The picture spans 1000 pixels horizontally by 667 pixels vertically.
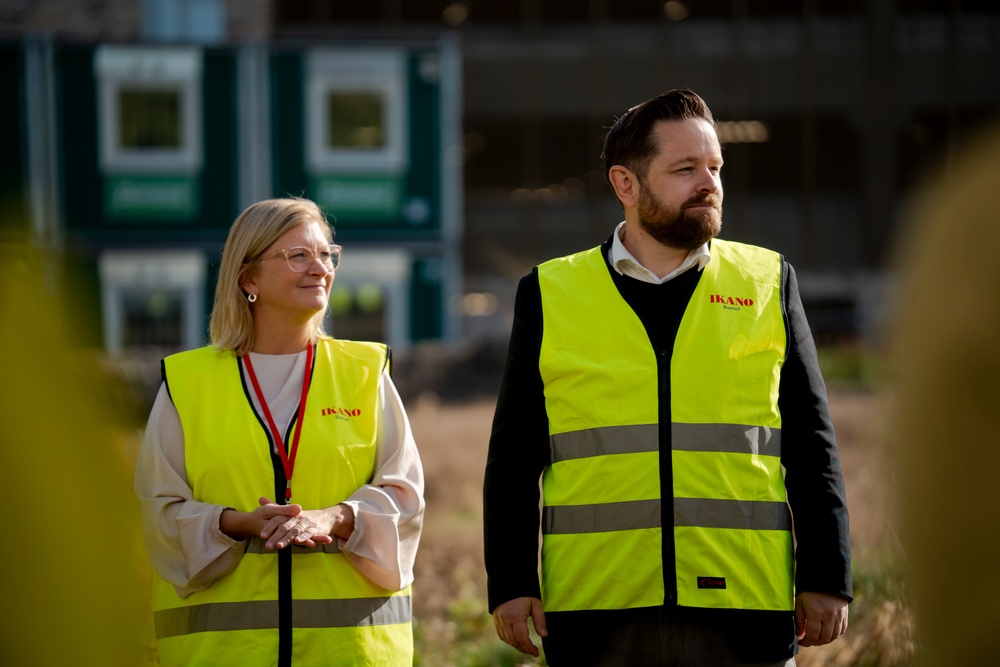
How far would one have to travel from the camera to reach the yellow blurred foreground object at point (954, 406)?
2.71 ft

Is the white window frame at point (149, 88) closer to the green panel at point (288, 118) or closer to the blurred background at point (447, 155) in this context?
the blurred background at point (447, 155)

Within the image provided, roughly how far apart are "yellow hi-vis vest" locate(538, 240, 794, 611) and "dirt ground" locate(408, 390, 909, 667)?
1.09 ft

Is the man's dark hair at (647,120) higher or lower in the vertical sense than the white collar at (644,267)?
higher

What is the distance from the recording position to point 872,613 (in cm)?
462

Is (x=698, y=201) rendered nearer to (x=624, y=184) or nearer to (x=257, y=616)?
(x=624, y=184)

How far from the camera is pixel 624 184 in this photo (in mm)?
3182

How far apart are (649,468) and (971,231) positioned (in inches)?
82.8

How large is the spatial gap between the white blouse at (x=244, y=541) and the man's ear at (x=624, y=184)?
2.69 feet

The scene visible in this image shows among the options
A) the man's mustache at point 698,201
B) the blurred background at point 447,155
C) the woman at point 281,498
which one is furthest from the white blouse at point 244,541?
the blurred background at point 447,155

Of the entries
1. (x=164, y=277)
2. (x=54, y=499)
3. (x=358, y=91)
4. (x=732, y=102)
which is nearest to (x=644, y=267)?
(x=54, y=499)

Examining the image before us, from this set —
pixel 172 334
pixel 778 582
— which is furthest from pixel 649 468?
pixel 172 334

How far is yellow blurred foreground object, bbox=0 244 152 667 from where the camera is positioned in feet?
2.68

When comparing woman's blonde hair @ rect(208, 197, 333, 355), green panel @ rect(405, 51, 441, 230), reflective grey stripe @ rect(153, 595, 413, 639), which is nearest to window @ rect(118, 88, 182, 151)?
green panel @ rect(405, 51, 441, 230)

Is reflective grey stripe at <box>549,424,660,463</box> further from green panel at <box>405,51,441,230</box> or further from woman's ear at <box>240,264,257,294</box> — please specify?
green panel at <box>405,51,441,230</box>
